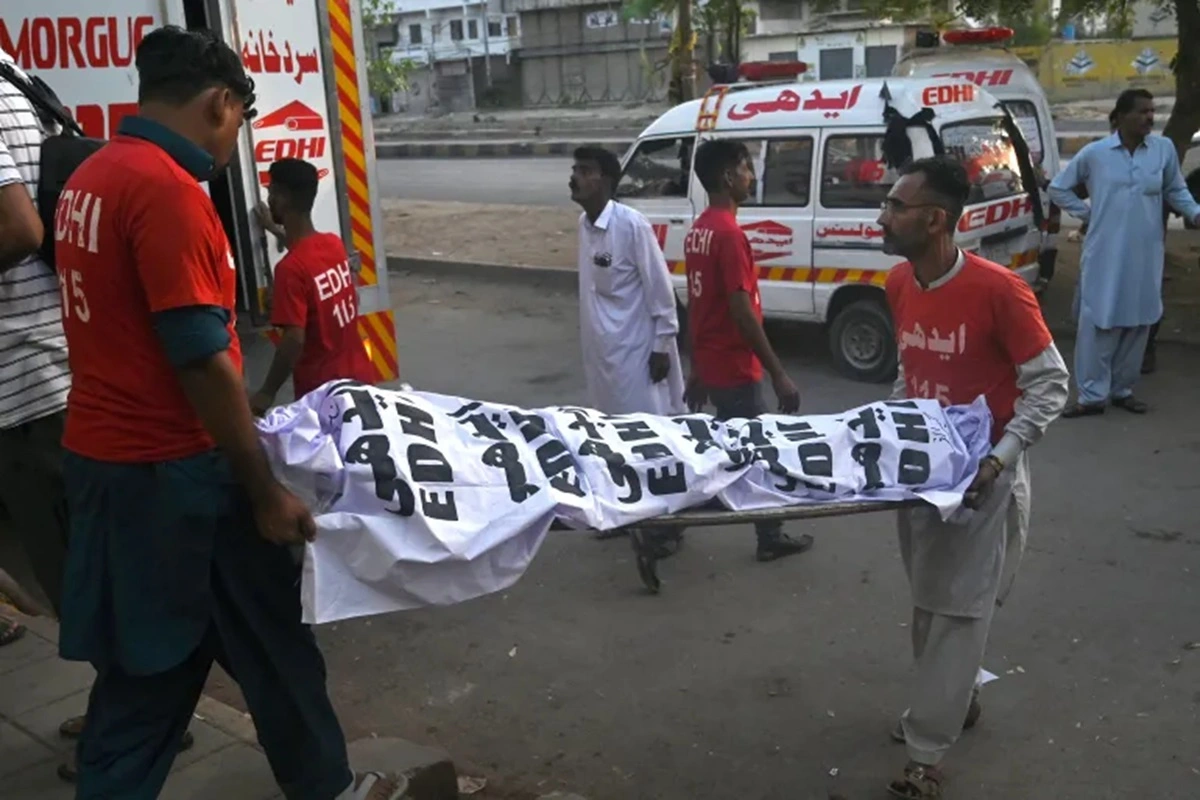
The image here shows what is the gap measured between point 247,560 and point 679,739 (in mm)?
1728

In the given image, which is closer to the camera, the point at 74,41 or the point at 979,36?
the point at 74,41

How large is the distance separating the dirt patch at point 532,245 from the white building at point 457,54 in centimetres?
3311

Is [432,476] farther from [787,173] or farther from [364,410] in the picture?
[787,173]

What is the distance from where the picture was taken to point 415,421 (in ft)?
9.88

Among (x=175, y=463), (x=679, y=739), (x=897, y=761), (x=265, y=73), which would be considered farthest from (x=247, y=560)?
(x=265, y=73)

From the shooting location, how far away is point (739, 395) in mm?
5383

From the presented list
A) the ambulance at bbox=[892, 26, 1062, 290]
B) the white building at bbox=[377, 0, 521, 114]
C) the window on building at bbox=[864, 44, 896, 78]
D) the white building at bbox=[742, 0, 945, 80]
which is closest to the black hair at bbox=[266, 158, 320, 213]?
the ambulance at bbox=[892, 26, 1062, 290]

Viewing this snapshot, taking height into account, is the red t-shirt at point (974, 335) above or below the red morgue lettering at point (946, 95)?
below

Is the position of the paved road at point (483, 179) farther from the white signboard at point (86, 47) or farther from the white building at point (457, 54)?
the white building at point (457, 54)

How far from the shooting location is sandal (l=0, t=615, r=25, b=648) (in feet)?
14.6

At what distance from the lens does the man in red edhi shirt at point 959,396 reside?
10.7 feet

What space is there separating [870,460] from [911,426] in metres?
0.15

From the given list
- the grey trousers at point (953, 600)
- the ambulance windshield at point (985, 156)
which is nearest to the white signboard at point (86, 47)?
the grey trousers at point (953, 600)

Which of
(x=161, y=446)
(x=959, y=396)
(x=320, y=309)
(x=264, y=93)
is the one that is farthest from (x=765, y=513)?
(x=264, y=93)
